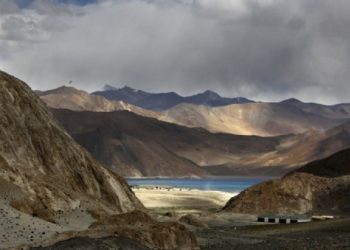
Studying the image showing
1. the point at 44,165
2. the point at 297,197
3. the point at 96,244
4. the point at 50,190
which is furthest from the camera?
the point at 297,197

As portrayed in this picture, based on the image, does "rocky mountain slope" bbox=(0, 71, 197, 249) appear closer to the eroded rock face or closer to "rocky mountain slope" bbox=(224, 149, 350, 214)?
the eroded rock face

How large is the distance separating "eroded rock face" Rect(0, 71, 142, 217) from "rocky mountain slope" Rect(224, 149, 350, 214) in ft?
125

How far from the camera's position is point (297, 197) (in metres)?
113

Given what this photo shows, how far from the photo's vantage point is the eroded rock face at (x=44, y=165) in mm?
53625

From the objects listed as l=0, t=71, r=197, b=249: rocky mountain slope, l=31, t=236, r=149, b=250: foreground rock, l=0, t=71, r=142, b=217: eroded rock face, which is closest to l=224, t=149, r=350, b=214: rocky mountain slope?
l=0, t=71, r=197, b=249: rocky mountain slope

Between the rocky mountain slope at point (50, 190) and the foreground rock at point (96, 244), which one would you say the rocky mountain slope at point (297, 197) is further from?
the foreground rock at point (96, 244)

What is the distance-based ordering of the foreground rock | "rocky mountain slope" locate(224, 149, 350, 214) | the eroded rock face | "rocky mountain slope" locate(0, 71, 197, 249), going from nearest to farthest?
the foreground rock
"rocky mountain slope" locate(0, 71, 197, 249)
the eroded rock face
"rocky mountain slope" locate(224, 149, 350, 214)

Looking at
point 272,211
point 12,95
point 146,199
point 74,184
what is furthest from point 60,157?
point 146,199

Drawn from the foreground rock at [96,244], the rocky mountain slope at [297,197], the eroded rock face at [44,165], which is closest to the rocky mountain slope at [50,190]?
the eroded rock face at [44,165]

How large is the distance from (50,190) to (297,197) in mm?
65627

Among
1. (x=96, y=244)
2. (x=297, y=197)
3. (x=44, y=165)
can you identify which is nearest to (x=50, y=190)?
(x=44, y=165)

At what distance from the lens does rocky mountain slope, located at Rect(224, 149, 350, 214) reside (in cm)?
10856

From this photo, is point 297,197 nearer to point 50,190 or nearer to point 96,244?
point 50,190

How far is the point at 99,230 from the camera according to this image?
42.5 m
